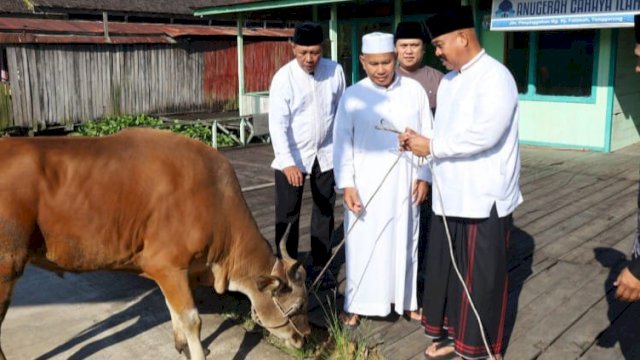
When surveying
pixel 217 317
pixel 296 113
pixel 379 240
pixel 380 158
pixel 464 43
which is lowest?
A: pixel 217 317

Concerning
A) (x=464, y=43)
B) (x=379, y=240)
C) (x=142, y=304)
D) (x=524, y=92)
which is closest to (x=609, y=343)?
(x=379, y=240)

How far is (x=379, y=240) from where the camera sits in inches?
156

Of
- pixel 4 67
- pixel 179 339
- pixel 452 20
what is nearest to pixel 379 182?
pixel 452 20

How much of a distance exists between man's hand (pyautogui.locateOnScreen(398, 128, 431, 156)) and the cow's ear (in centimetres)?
106

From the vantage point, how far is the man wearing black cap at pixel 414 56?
14.7 ft

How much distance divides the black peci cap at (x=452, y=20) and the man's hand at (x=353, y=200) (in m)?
1.23

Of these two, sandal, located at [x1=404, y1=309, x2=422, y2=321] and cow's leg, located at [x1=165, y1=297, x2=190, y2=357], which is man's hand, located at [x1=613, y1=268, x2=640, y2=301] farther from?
cow's leg, located at [x1=165, y1=297, x2=190, y2=357]

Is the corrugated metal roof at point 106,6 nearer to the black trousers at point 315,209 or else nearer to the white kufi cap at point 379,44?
the black trousers at point 315,209

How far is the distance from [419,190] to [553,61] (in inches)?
300

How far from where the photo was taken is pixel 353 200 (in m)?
3.90

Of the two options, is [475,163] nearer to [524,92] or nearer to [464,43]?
[464,43]

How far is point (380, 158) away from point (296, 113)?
34.4 inches

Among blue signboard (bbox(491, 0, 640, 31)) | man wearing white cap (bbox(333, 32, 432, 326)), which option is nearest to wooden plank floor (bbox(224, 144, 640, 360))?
man wearing white cap (bbox(333, 32, 432, 326))

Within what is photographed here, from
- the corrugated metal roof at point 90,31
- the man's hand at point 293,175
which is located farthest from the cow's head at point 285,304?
the corrugated metal roof at point 90,31
